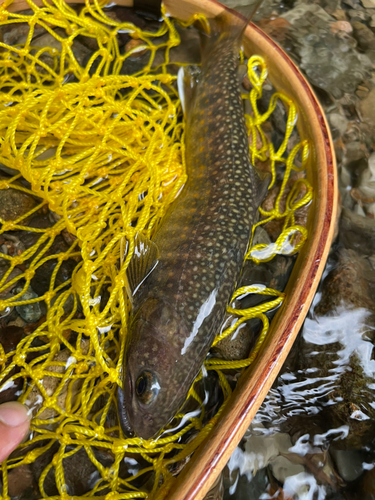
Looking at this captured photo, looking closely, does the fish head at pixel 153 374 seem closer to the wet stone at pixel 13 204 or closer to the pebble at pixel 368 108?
the wet stone at pixel 13 204

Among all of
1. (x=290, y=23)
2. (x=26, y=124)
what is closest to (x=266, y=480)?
(x=26, y=124)

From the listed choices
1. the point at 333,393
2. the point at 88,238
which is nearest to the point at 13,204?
the point at 88,238

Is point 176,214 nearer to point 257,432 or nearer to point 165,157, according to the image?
point 165,157

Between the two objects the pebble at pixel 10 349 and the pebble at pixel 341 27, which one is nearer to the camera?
the pebble at pixel 10 349

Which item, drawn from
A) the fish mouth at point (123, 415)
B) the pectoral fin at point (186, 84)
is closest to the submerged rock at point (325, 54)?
the pectoral fin at point (186, 84)

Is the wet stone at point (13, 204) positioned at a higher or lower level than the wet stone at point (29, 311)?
higher

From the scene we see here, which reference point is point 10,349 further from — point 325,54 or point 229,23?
point 325,54
